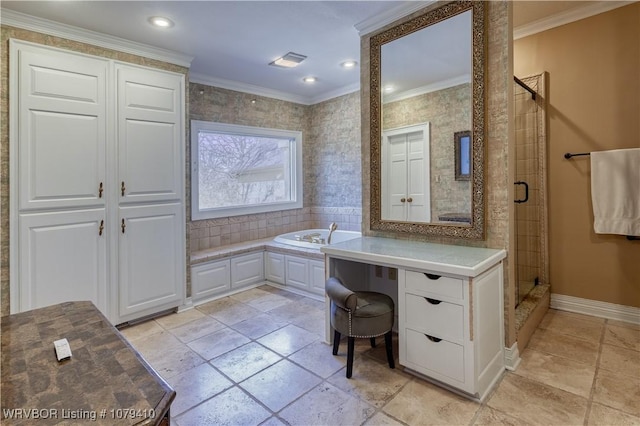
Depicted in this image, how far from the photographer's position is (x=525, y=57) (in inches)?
127

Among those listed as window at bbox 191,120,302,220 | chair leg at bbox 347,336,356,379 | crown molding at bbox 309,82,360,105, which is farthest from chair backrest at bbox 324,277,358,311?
crown molding at bbox 309,82,360,105

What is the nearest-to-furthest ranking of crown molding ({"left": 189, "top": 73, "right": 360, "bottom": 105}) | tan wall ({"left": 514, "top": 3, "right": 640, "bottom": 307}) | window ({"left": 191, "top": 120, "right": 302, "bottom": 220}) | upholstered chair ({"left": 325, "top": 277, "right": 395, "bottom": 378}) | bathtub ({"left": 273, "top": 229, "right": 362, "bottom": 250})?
upholstered chair ({"left": 325, "top": 277, "right": 395, "bottom": 378})
tan wall ({"left": 514, "top": 3, "right": 640, "bottom": 307})
crown molding ({"left": 189, "top": 73, "right": 360, "bottom": 105})
window ({"left": 191, "top": 120, "right": 302, "bottom": 220})
bathtub ({"left": 273, "top": 229, "right": 362, "bottom": 250})

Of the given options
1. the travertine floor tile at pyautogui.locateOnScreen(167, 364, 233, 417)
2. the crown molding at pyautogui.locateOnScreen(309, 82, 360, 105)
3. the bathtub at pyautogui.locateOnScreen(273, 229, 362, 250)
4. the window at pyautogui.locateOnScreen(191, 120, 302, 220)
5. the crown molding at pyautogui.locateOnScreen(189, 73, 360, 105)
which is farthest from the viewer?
the crown molding at pyautogui.locateOnScreen(309, 82, 360, 105)

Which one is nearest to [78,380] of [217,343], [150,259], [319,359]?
[319,359]

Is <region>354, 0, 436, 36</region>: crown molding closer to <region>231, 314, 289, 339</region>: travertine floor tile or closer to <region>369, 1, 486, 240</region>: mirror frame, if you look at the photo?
<region>369, 1, 486, 240</region>: mirror frame

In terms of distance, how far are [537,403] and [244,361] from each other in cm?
180

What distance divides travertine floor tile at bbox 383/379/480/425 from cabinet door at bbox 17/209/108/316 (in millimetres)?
2500

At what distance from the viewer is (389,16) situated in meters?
2.58

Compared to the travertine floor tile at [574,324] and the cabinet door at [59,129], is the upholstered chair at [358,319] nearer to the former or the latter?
the travertine floor tile at [574,324]

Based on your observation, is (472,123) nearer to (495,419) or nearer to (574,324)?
(495,419)

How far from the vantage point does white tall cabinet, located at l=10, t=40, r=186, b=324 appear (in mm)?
2467

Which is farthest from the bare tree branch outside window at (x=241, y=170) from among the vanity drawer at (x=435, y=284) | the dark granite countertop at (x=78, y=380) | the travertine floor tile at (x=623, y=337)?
the travertine floor tile at (x=623, y=337)

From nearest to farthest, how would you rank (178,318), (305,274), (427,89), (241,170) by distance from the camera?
(427,89)
(178,318)
(305,274)
(241,170)

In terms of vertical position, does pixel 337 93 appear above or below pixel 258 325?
above
